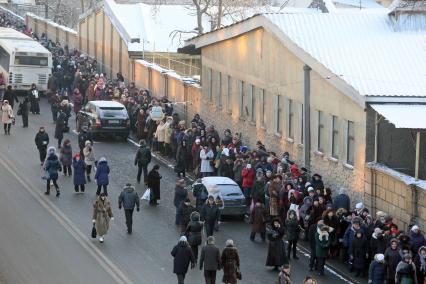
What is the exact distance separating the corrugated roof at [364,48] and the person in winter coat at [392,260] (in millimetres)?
7335

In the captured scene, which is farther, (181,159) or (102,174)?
(181,159)

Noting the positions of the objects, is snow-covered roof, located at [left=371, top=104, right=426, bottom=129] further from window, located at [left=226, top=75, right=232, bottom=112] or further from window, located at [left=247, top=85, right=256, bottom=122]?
window, located at [left=226, top=75, right=232, bottom=112]

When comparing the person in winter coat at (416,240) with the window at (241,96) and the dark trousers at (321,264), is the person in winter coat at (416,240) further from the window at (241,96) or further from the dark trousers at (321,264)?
the window at (241,96)

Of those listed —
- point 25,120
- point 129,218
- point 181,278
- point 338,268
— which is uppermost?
point 25,120

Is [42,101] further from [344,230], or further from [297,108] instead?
[344,230]

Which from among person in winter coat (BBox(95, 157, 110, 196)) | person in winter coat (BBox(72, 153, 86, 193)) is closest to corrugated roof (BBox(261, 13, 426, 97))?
person in winter coat (BBox(95, 157, 110, 196))

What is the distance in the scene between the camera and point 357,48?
36.8 meters

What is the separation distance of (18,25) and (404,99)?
5144 cm

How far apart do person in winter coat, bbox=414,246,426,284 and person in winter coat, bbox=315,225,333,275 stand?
106 inches

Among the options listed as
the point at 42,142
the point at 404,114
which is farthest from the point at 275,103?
the point at 404,114

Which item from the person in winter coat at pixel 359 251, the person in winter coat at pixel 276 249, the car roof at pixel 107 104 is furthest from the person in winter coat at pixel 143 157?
the person in winter coat at pixel 359 251

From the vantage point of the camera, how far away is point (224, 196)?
32.8m

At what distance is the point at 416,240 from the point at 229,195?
755 cm

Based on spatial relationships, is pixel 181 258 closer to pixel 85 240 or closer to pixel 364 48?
pixel 85 240
